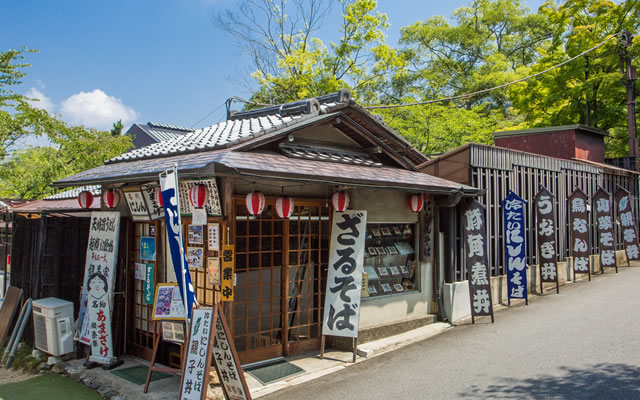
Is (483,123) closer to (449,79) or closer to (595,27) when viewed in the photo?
(595,27)

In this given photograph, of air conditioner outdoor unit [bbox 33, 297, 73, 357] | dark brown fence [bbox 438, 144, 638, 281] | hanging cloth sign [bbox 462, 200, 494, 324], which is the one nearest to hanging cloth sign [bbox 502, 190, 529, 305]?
dark brown fence [bbox 438, 144, 638, 281]

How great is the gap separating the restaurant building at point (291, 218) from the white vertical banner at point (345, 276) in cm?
48

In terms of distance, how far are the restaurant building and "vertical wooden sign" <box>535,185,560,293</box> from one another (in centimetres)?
373

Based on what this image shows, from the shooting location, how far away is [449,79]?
39.8m

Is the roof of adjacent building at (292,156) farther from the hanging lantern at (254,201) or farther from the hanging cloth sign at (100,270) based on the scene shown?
the hanging cloth sign at (100,270)

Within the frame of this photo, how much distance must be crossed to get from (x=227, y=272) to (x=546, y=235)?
10764 millimetres

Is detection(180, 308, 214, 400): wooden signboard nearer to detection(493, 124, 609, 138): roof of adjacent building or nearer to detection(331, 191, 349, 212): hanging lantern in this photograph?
detection(331, 191, 349, 212): hanging lantern

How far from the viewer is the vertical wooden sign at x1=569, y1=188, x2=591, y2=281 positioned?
1548cm

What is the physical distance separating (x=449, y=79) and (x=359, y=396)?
36844 millimetres

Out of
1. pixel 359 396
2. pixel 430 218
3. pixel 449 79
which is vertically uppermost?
pixel 449 79

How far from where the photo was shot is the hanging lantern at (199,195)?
735 centimetres

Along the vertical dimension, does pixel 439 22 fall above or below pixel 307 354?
above

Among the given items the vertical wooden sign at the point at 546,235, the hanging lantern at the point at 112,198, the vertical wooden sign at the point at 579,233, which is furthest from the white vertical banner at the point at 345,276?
the vertical wooden sign at the point at 579,233

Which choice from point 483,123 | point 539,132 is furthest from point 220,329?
point 483,123
